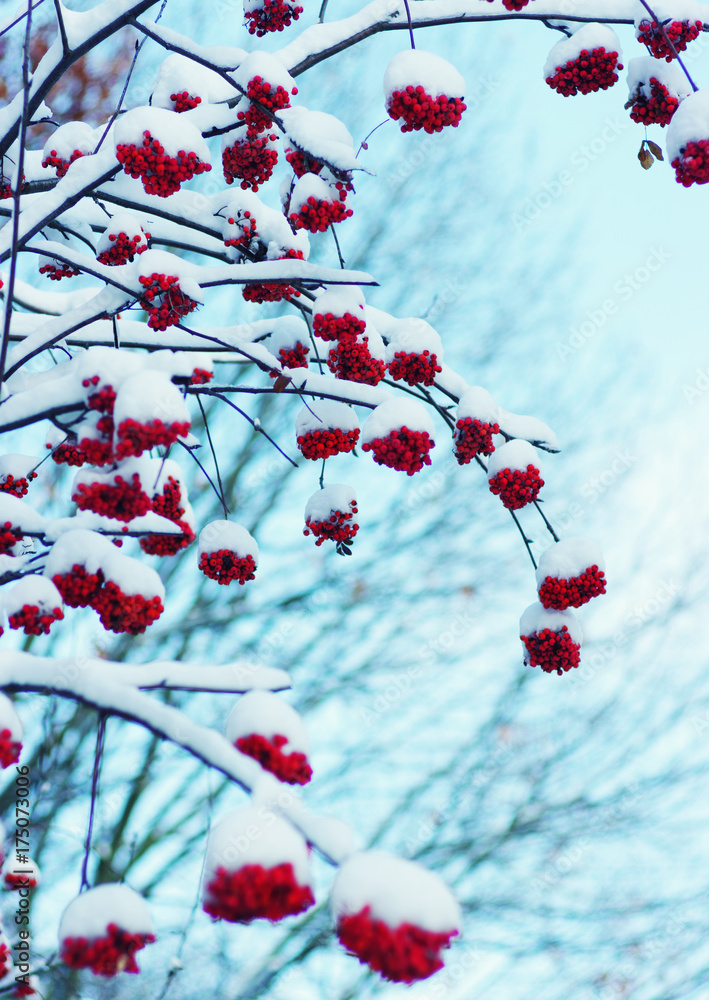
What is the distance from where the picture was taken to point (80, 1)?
28.1 ft

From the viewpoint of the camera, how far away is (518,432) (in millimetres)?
3203

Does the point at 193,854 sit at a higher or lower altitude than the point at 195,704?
lower

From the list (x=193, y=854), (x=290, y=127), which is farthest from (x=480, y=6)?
(x=193, y=854)

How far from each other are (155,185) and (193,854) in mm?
7649

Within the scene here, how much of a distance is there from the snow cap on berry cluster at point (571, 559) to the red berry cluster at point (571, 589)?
→ 1cm

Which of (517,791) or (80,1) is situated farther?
(517,791)

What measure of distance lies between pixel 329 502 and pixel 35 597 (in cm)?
128

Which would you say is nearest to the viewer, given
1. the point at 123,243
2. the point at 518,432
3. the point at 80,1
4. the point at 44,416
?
the point at 44,416

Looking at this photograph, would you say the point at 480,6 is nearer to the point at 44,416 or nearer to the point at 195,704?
the point at 44,416

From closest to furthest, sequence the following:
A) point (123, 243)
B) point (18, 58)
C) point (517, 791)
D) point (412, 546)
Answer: point (123, 243) < point (18, 58) < point (517, 791) < point (412, 546)

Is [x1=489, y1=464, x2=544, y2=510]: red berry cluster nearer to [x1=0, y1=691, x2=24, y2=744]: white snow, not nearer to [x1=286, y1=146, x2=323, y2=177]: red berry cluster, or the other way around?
[x1=286, y1=146, x2=323, y2=177]: red berry cluster

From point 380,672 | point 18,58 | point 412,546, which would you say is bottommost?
point 380,672

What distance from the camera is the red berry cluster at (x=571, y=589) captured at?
9.63 feet

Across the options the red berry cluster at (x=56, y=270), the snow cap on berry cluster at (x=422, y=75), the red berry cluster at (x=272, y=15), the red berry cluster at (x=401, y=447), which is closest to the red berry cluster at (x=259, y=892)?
the red berry cluster at (x=401, y=447)
